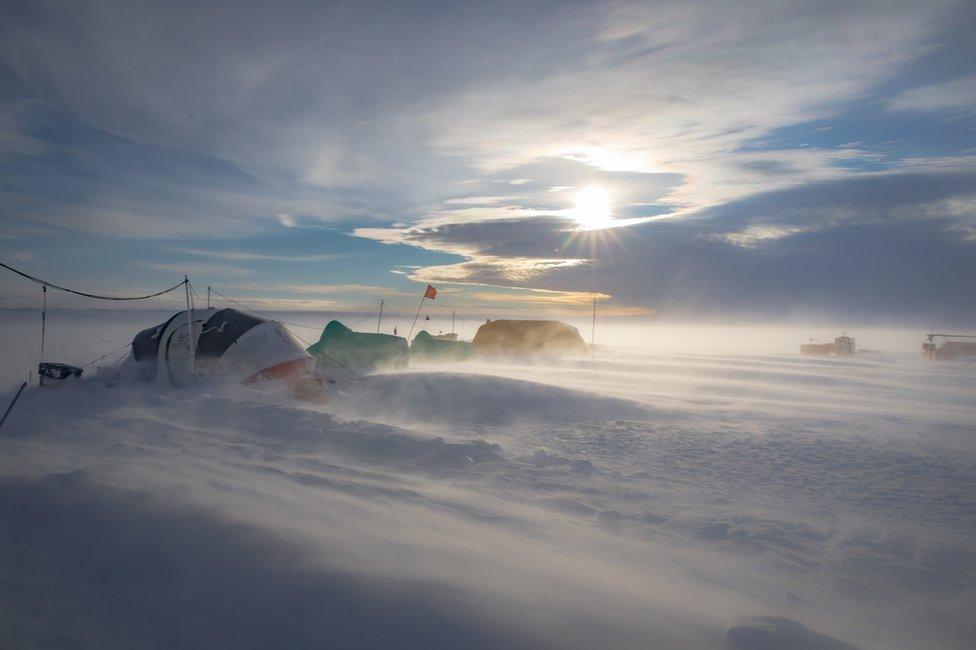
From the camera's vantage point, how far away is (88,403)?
1273 centimetres

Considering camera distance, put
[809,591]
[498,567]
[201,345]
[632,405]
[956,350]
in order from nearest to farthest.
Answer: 1. [498,567]
2. [809,591]
3. [632,405]
4. [201,345]
5. [956,350]

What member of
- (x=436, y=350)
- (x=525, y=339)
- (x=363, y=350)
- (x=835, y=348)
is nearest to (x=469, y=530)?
(x=363, y=350)

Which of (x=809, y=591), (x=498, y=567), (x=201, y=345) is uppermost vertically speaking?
(x=201, y=345)

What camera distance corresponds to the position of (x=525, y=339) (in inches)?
1469

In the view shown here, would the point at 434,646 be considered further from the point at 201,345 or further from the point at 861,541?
the point at 201,345

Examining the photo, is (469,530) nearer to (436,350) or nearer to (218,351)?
(218,351)

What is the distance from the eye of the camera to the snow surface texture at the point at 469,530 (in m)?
3.82

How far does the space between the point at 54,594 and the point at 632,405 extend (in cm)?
1411

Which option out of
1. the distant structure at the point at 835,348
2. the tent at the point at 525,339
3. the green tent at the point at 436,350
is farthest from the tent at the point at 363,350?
the distant structure at the point at 835,348

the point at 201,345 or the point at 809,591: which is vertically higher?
the point at 201,345

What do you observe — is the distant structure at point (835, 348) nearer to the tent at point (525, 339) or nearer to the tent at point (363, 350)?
the tent at point (525, 339)

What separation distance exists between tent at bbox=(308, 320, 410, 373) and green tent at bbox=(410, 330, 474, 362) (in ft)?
14.2

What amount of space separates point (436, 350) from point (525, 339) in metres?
8.72

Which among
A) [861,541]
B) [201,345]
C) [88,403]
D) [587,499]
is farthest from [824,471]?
[201,345]
